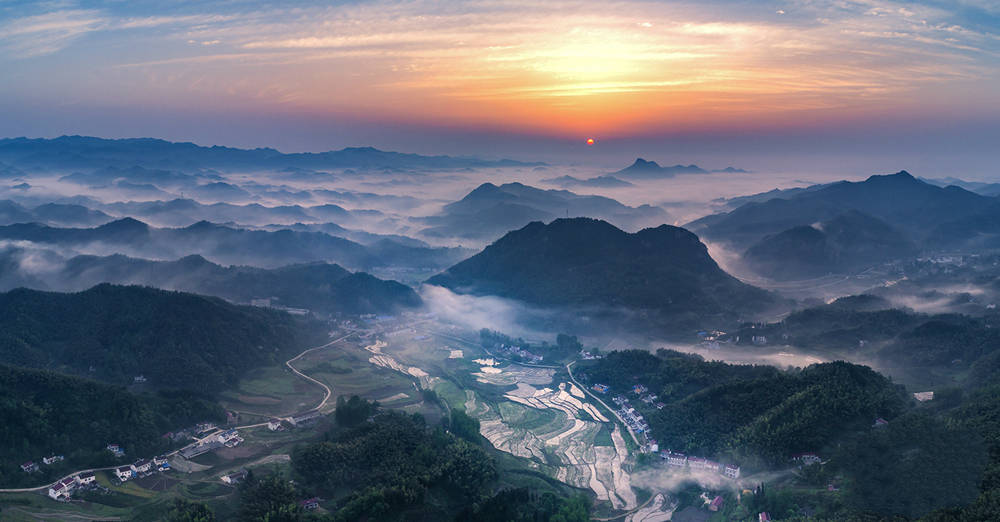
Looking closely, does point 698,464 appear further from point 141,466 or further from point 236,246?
point 236,246

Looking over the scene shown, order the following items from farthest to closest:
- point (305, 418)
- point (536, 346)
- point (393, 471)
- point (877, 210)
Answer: point (877, 210) < point (536, 346) < point (305, 418) < point (393, 471)

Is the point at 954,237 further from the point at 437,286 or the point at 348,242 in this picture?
the point at 348,242

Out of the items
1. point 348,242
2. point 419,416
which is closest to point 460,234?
point 348,242

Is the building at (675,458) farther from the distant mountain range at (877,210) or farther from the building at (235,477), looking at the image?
the distant mountain range at (877,210)

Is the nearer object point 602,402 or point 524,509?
point 524,509

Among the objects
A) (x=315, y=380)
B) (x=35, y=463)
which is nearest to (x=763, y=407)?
(x=315, y=380)

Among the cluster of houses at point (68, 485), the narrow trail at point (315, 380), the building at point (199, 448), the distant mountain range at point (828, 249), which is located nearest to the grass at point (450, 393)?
the narrow trail at point (315, 380)

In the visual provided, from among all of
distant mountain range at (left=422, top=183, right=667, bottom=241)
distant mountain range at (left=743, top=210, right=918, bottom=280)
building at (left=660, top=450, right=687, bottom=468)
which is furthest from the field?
distant mountain range at (left=422, top=183, right=667, bottom=241)

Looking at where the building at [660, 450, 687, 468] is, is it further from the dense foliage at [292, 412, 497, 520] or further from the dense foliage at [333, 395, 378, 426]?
the dense foliage at [333, 395, 378, 426]
